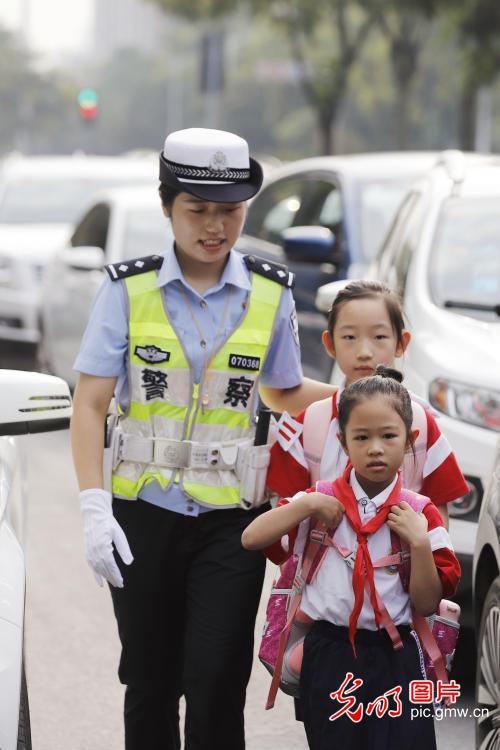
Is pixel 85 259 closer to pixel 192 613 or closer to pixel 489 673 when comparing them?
pixel 192 613

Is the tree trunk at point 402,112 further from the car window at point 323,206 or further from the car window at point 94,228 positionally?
the car window at point 323,206

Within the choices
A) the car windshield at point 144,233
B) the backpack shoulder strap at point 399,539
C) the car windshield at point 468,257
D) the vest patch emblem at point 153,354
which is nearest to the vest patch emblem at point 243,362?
the vest patch emblem at point 153,354

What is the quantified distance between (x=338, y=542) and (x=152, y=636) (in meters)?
0.77

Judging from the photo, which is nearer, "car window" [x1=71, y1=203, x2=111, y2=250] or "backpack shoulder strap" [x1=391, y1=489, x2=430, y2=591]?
"backpack shoulder strap" [x1=391, y1=489, x2=430, y2=591]

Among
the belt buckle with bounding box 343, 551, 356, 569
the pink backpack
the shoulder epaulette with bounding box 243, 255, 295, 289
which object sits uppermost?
the shoulder epaulette with bounding box 243, 255, 295, 289

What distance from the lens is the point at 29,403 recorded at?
147 inches

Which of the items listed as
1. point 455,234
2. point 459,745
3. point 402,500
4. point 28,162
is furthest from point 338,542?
point 28,162

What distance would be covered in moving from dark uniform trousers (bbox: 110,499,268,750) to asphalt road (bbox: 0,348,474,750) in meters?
0.99

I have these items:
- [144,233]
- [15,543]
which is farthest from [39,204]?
[15,543]

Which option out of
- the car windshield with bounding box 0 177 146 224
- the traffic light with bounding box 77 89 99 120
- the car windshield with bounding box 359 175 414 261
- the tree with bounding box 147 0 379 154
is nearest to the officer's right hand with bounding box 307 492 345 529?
the car windshield with bounding box 359 175 414 261

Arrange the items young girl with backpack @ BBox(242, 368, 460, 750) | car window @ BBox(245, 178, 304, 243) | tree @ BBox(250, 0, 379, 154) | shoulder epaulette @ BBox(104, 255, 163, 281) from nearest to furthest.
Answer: young girl with backpack @ BBox(242, 368, 460, 750) → shoulder epaulette @ BBox(104, 255, 163, 281) → car window @ BBox(245, 178, 304, 243) → tree @ BBox(250, 0, 379, 154)

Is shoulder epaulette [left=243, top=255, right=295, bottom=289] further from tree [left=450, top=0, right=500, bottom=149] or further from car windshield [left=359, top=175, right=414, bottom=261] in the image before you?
tree [left=450, top=0, right=500, bottom=149]

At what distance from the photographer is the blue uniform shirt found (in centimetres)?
387

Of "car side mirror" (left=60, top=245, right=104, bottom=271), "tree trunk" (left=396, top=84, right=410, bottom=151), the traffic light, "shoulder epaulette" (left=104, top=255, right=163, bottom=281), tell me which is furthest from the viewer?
the traffic light
